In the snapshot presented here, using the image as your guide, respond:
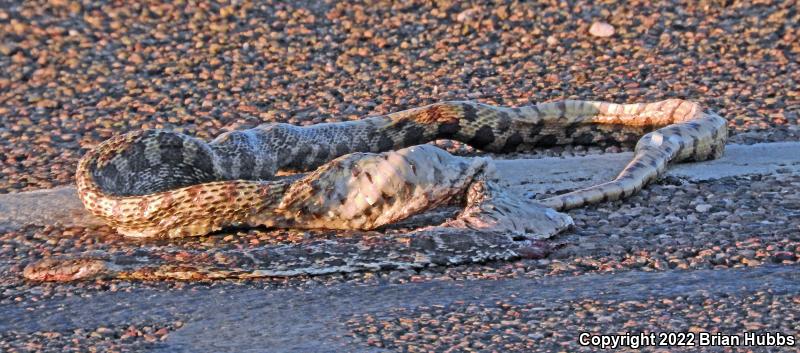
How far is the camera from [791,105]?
370 inches

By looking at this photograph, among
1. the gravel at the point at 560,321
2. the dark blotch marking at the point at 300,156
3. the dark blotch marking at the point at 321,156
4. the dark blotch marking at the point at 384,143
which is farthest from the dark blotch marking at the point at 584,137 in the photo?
the gravel at the point at 560,321

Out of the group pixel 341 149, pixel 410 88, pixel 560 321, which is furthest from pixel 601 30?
pixel 560 321

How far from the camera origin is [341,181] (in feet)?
22.3

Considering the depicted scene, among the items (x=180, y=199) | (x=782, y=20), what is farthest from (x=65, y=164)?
(x=782, y=20)

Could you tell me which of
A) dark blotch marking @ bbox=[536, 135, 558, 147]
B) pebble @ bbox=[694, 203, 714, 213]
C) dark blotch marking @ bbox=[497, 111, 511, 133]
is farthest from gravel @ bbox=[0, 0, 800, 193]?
pebble @ bbox=[694, 203, 714, 213]

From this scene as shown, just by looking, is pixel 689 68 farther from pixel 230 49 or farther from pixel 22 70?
pixel 22 70

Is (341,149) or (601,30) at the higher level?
(601,30)

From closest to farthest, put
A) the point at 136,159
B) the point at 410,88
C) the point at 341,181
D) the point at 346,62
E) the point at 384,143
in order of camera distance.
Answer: the point at 341,181 → the point at 136,159 → the point at 384,143 → the point at 410,88 → the point at 346,62

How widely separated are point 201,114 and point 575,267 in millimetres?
4325

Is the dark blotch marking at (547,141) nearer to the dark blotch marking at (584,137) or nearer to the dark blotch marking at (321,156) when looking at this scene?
the dark blotch marking at (584,137)

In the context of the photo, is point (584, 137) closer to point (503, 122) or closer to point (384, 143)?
point (503, 122)

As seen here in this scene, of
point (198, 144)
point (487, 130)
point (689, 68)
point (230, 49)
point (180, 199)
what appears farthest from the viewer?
point (230, 49)

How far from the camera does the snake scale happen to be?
21.7 feet

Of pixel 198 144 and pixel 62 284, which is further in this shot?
pixel 198 144
